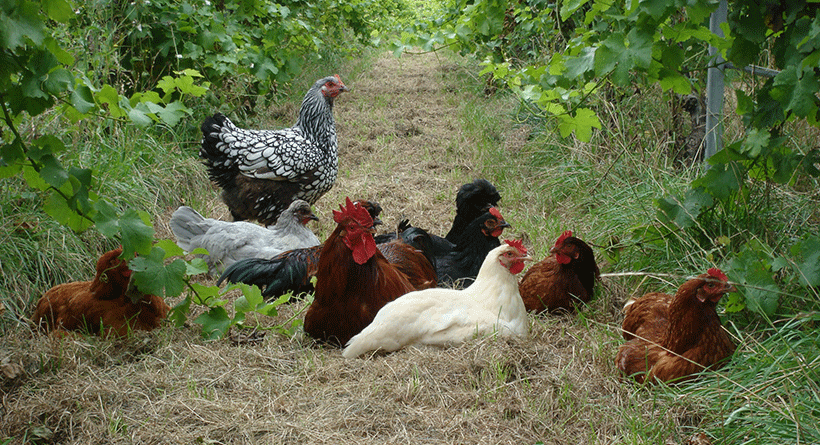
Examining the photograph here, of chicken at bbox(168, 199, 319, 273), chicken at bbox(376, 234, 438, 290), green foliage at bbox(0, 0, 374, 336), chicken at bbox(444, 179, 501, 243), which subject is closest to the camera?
green foliage at bbox(0, 0, 374, 336)

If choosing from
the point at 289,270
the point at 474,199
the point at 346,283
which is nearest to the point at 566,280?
the point at 474,199

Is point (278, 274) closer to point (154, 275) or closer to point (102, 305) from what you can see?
point (102, 305)

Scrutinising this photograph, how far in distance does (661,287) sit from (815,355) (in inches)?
44.7

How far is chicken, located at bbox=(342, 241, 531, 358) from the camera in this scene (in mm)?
3172

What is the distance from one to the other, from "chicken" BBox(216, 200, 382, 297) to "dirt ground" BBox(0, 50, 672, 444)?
417 millimetres

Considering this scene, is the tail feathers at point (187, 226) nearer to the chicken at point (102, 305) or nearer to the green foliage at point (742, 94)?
the chicken at point (102, 305)

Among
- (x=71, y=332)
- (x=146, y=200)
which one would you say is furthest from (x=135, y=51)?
(x=71, y=332)

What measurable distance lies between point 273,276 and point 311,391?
1.53 m

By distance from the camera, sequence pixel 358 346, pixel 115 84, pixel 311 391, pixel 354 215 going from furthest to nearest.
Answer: pixel 115 84 < pixel 354 215 < pixel 358 346 < pixel 311 391

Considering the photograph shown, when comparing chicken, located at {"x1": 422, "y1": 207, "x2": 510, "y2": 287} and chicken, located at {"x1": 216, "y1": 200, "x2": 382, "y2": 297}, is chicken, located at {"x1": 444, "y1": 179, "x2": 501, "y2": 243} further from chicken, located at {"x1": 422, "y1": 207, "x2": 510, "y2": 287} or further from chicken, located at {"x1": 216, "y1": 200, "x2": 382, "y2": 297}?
chicken, located at {"x1": 216, "y1": 200, "x2": 382, "y2": 297}

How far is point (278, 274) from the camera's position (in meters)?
4.27

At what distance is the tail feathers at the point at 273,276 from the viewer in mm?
4234

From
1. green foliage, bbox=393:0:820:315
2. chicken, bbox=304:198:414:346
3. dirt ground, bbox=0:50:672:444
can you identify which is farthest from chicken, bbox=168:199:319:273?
green foliage, bbox=393:0:820:315

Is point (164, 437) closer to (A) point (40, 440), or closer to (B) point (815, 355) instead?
(A) point (40, 440)
